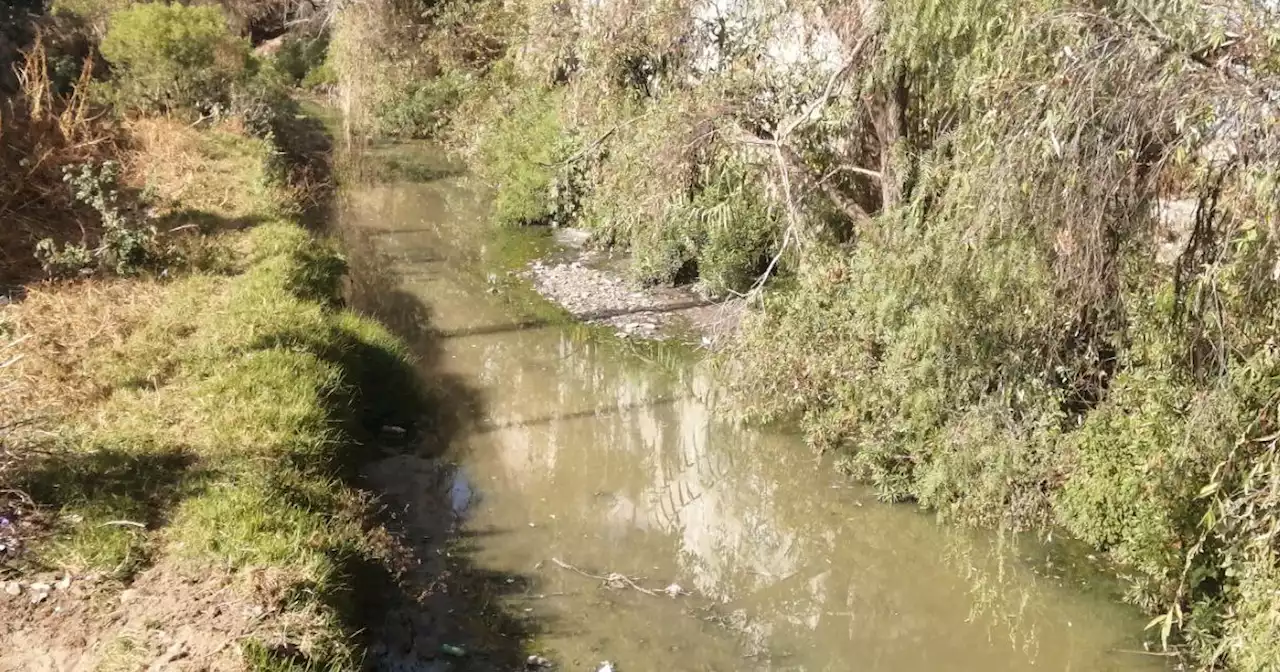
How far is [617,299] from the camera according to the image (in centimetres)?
1103

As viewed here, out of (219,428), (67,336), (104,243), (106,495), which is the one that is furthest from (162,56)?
(106,495)

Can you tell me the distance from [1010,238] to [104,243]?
26.1ft

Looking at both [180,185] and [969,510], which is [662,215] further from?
[180,185]

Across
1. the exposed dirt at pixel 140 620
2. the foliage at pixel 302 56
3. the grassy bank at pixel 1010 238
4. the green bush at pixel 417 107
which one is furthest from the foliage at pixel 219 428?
the foliage at pixel 302 56

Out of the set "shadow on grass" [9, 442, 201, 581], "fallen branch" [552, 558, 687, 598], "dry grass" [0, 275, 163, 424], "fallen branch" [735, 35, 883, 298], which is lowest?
"fallen branch" [552, 558, 687, 598]

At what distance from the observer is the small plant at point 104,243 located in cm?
824

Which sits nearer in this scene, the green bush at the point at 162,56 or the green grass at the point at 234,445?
the green grass at the point at 234,445

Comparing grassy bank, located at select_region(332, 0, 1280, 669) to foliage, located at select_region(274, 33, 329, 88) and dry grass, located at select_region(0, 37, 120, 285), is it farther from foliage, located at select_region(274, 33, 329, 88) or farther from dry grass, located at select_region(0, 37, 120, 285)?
foliage, located at select_region(274, 33, 329, 88)

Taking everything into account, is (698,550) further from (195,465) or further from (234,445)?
(195,465)

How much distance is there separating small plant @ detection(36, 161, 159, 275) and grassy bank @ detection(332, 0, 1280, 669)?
15.2 ft

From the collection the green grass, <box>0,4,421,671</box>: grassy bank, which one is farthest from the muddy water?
<box>0,4,421,671</box>: grassy bank

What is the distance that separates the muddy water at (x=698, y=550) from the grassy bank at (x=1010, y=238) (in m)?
0.40

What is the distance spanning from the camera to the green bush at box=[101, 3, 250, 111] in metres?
13.1

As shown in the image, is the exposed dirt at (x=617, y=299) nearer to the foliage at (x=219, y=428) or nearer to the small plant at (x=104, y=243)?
the foliage at (x=219, y=428)
